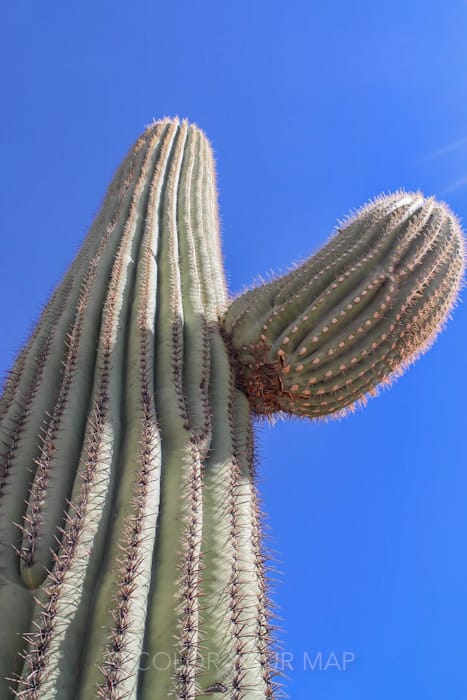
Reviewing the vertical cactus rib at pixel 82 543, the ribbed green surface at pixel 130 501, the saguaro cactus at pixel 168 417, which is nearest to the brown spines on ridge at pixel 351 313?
the saguaro cactus at pixel 168 417

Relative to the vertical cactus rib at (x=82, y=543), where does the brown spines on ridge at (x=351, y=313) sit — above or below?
above

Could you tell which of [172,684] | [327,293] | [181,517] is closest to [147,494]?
[181,517]

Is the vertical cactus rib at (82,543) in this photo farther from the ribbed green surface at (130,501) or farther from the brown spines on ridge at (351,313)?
the brown spines on ridge at (351,313)

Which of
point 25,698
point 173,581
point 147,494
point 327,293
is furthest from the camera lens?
point 327,293

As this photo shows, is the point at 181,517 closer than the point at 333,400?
Yes

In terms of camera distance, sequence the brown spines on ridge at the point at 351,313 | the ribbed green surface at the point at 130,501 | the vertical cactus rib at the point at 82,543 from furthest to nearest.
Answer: the brown spines on ridge at the point at 351,313 < the ribbed green surface at the point at 130,501 < the vertical cactus rib at the point at 82,543

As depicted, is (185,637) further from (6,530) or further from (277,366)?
(277,366)

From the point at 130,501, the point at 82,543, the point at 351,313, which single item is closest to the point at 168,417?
the point at 130,501
